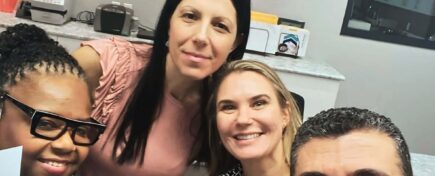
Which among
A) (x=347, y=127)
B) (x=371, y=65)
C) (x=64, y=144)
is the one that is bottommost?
(x=371, y=65)

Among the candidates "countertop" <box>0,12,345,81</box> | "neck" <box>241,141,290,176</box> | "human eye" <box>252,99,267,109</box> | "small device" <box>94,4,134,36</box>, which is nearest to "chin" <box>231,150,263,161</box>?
"neck" <box>241,141,290,176</box>

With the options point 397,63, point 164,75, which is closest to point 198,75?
point 164,75

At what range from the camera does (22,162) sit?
3.04 ft

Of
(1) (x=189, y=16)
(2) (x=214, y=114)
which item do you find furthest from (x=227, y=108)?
(1) (x=189, y=16)

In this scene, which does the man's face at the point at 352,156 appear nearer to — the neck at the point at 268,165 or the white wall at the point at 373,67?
the neck at the point at 268,165

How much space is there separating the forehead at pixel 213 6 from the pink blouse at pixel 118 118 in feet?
0.98

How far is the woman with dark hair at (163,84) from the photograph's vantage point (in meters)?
1.48

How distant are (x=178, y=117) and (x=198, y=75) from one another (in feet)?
0.91

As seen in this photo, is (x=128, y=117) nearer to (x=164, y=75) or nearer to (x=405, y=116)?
(x=164, y=75)

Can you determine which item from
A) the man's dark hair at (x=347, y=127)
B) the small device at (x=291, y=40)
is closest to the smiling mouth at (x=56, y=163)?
the man's dark hair at (x=347, y=127)

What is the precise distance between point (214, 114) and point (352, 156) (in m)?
0.76

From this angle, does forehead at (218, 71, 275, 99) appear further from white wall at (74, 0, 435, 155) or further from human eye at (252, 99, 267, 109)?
white wall at (74, 0, 435, 155)

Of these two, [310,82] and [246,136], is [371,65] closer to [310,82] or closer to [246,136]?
[310,82]

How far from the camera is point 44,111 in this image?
966 mm
